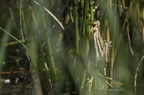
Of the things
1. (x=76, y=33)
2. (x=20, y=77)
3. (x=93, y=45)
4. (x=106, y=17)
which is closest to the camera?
(x=76, y=33)

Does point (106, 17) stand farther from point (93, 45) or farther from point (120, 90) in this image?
point (120, 90)

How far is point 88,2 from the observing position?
2.66 m

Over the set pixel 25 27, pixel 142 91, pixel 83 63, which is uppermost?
pixel 25 27

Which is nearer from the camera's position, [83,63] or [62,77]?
[83,63]

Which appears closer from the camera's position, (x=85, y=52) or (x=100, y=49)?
(x=85, y=52)

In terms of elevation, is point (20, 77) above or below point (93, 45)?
below

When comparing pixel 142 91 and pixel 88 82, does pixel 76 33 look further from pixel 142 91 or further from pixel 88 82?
pixel 142 91

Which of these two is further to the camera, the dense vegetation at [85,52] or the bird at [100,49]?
the bird at [100,49]

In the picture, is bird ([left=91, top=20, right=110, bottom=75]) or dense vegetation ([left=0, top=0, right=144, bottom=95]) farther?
bird ([left=91, top=20, right=110, bottom=75])

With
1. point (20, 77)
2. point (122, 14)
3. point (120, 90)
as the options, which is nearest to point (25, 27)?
point (20, 77)

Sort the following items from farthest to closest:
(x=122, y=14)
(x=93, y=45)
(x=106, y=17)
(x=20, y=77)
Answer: (x=20, y=77), (x=122, y=14), (x=93, y=45), (x=106, y=17)

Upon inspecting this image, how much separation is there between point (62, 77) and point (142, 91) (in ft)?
2.89

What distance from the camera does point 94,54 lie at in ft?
9.82

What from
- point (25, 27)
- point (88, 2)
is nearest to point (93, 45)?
point (88, 2)
